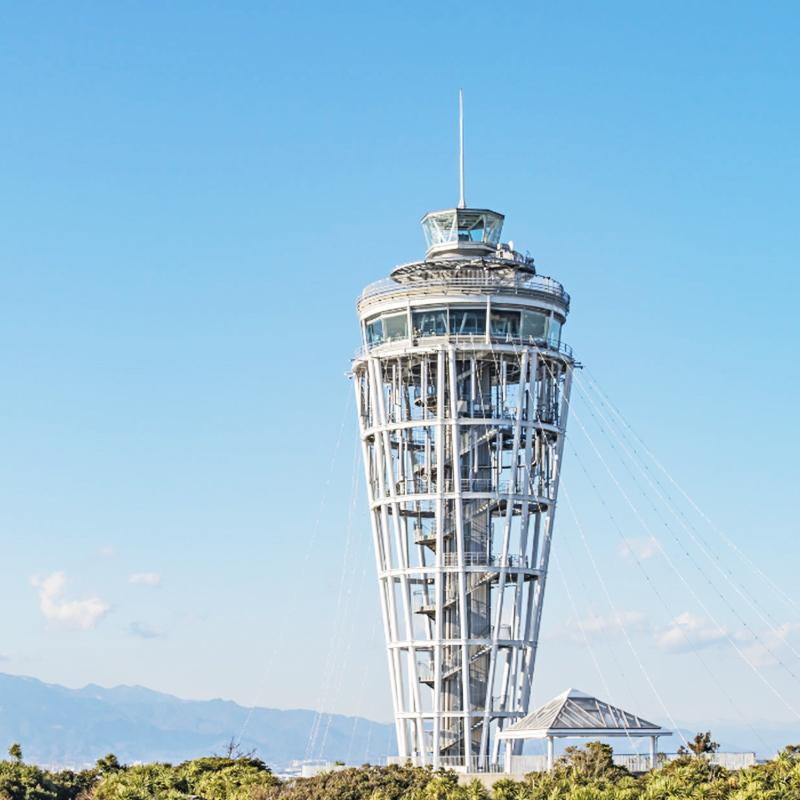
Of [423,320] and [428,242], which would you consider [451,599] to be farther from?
[428,242]

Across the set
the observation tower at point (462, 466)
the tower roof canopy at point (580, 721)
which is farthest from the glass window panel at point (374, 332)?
the tower roof canopy at point (580, 721)

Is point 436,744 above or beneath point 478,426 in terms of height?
beneath

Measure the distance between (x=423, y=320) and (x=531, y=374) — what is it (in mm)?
7522

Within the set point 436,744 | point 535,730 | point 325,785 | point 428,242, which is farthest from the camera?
point 428,242

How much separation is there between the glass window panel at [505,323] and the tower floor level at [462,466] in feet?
0.29

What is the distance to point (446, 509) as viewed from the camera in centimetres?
8856

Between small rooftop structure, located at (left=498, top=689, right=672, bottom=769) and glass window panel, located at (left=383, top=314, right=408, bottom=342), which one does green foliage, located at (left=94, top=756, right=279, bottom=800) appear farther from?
glass window panel, located at (left=383, top=314, right=408, bottom=342)

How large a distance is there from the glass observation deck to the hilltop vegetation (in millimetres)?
37067

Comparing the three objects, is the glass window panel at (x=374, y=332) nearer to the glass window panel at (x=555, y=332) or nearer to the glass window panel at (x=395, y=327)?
the glass window panel at (x=395, y=327)

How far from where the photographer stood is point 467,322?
292 feet

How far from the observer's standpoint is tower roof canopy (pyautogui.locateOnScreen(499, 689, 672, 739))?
7119 centimetres

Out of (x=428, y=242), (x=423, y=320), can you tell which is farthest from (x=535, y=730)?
(x=428, y=242)

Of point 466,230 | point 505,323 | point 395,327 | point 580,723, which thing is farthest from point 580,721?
point 466,230

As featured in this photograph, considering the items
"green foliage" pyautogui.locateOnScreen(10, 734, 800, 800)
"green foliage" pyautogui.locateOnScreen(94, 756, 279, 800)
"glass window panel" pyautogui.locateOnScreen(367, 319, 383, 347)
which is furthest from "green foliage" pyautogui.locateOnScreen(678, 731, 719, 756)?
"glass window panel" pyautogui.locateOnScreen(367, 319, 383, 347)
